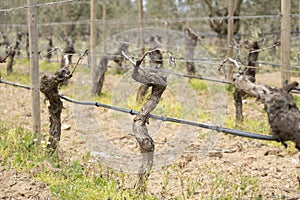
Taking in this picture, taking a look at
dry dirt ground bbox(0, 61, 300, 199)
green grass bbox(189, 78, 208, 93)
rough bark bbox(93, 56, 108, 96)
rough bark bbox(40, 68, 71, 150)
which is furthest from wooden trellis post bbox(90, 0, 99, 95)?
rough bark bbox(40, 68, 71, 150)

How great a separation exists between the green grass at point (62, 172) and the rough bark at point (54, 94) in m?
0.20

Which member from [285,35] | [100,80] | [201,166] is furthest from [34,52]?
[100,80]

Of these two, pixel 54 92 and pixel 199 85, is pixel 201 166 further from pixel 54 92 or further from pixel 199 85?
pixel 199 85

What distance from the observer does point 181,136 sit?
22.1 feet

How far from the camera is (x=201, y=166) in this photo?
525 cm

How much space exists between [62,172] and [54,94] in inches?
40.6

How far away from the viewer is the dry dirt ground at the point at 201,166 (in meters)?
4.28

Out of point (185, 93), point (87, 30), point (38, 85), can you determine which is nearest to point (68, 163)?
point (38, 85)

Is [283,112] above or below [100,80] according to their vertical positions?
above

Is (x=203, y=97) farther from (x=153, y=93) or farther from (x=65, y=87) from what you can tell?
(x=153, y=93)

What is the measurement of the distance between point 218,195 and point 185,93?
535cm

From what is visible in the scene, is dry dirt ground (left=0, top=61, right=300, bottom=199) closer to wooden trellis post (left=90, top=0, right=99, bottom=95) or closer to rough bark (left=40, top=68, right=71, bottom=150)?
rough bark (left=40, top=68, right=71, bottom=150)

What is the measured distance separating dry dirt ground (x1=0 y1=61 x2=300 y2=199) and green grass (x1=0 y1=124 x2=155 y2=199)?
145mm

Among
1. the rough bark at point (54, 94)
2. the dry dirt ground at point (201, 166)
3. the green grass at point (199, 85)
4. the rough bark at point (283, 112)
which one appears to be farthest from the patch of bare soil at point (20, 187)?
the green grass at point (199, 85)
